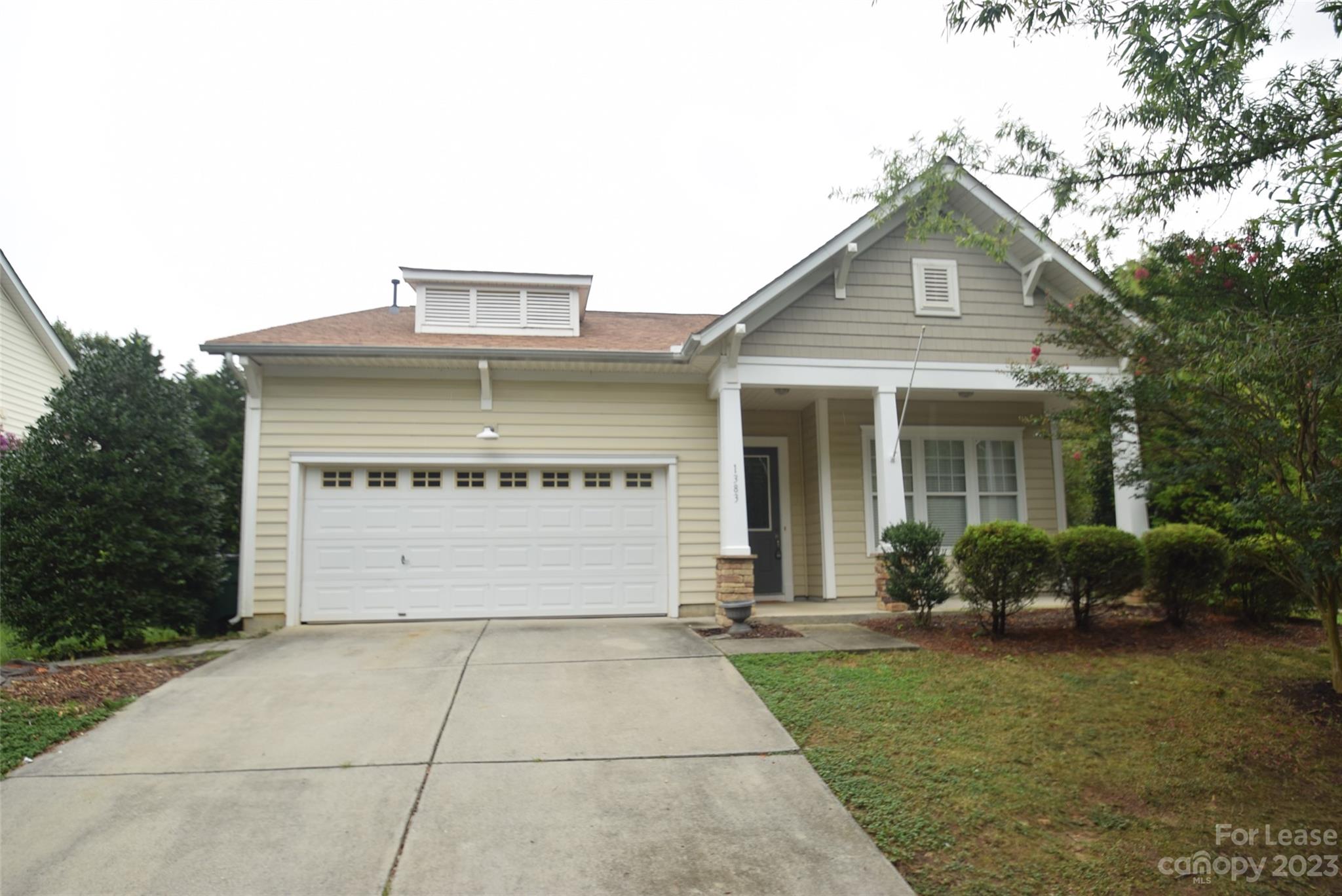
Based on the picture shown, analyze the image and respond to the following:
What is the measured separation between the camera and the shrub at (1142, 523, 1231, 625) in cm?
815

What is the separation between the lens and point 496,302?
11.6 metres

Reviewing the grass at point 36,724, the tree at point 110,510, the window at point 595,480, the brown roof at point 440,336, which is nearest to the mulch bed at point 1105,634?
the window at point 595,480

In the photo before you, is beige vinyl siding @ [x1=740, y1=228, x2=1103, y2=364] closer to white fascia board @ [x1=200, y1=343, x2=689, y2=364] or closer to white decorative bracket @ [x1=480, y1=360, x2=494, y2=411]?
white fascia board @ [x1=200, y1=343, x2=689, y2=364]

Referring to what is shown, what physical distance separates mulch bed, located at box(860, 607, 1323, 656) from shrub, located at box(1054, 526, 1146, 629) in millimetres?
469

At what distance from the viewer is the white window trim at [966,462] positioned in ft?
37.5

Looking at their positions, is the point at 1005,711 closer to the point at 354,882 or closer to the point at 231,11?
the point at 354,882

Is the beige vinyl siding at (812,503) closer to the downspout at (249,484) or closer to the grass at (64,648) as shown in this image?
the downspout at (249,484)

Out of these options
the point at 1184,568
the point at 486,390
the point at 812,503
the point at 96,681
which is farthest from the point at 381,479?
the point at 1184,568

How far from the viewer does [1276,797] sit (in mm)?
4195

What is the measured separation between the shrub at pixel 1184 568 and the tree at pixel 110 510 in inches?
403

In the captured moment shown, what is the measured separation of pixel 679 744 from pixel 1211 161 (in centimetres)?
510

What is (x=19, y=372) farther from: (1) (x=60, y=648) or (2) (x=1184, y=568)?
(2) (x=1184, y=568)

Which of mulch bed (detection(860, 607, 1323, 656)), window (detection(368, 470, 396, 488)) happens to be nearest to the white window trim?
mulch bed (detection(860, 607, 1323, 656))

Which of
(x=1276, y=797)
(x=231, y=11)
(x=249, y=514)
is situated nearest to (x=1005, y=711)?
(x=1276, y=797)
